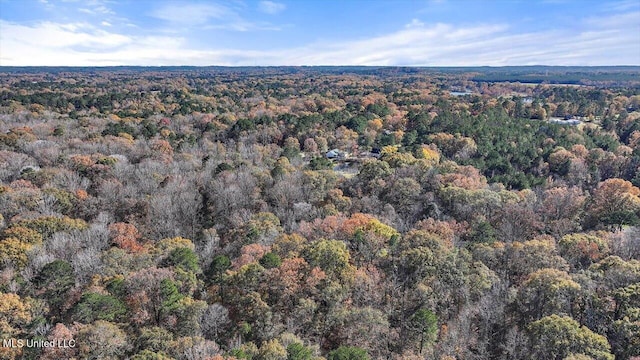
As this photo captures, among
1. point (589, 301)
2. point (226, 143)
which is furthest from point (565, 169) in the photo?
point (226, 143)

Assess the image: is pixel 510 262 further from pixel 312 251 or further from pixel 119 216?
pixel 119 216

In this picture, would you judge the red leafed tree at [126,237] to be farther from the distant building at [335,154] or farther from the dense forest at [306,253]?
the distant building at [335,154]

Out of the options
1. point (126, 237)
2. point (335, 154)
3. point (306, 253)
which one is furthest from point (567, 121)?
point (126, 237)

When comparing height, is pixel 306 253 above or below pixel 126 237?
above

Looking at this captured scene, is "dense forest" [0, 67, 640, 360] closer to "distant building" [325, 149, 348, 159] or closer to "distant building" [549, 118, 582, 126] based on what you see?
"distant building" [325, 149, 348, 159]

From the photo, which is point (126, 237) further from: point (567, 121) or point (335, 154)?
point (567, 121)

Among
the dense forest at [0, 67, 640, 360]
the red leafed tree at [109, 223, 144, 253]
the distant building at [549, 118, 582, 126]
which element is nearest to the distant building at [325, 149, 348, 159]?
the dense forest at [0, 67, 640, 360]

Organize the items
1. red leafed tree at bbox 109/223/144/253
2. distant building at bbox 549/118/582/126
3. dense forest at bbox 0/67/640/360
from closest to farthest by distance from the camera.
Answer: dense forest at bbox 0/67/640/360 < red leafed tree at bbox 109/223/144/253 < distant building at bbox 549/118/582/126

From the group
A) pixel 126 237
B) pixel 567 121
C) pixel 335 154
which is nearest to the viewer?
pixel 126 237

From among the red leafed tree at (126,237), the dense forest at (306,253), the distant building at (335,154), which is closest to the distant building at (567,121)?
the dense forest at (306,253)
